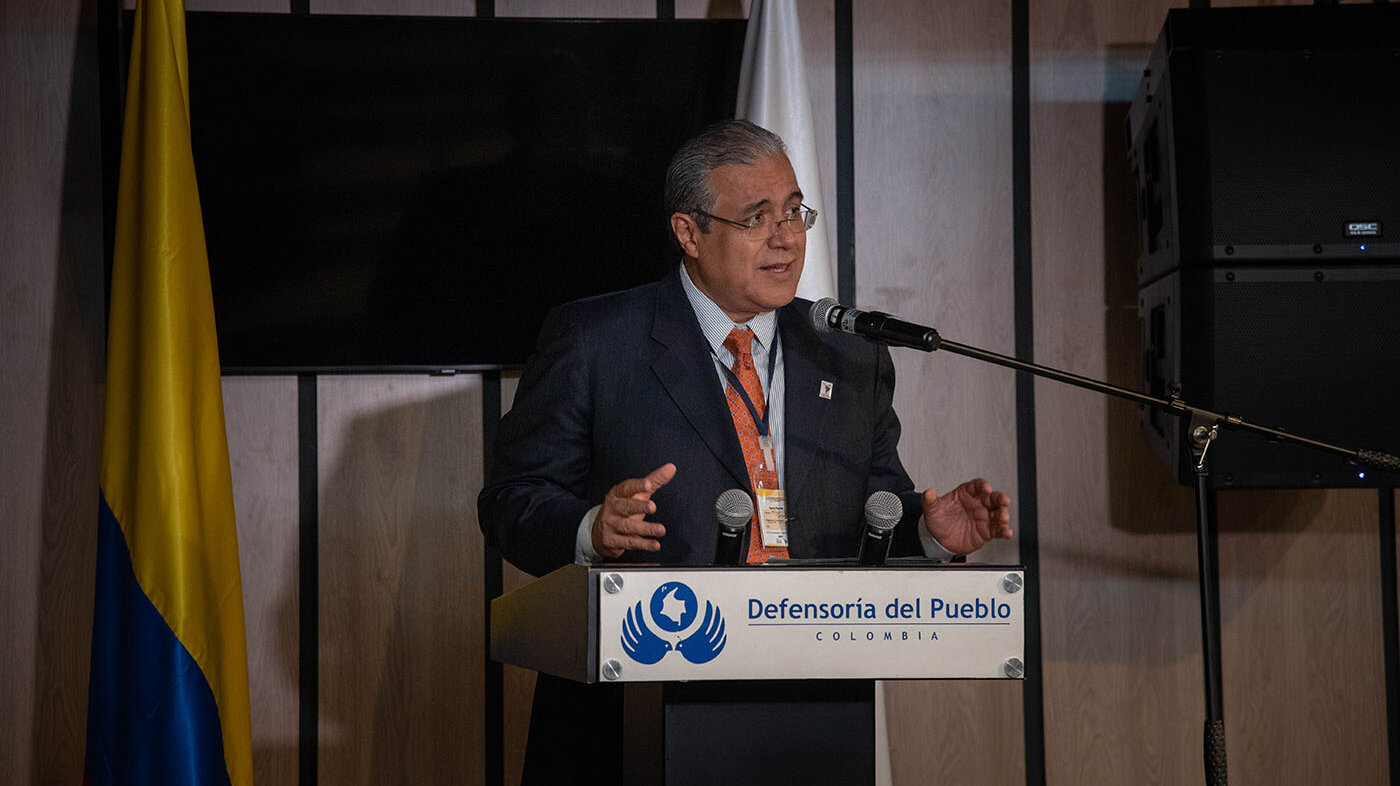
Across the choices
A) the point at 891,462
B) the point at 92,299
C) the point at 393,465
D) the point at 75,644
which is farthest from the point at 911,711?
the point at 92,299

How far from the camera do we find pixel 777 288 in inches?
81.9

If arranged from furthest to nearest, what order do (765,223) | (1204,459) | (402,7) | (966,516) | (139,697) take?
(402,7), (139,697), (765,223), (1204,459), (966,516)

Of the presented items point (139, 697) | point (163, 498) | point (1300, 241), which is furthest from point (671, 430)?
point (1300, 241)

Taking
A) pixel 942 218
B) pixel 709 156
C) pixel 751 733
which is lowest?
pixel 751 733

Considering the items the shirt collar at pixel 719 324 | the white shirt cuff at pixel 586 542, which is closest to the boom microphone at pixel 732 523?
the white shirt cuff at pixel 586 542

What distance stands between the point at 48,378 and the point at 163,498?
2.49 ft

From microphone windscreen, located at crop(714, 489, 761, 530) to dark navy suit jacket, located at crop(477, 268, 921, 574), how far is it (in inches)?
21.6

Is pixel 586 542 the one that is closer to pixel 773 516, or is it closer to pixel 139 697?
pixel 773 516

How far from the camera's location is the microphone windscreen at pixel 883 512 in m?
1.45

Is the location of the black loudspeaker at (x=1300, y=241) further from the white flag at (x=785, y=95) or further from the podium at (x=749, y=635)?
the podium at (x=749, y=635)

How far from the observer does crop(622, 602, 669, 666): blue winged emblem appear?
123 centimetres

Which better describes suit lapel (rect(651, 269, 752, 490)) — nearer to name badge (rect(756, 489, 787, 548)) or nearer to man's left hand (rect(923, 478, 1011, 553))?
name badge (rect(756, 489, 787, 548))

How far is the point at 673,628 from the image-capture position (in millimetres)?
1237

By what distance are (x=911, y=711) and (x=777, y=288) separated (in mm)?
1607
